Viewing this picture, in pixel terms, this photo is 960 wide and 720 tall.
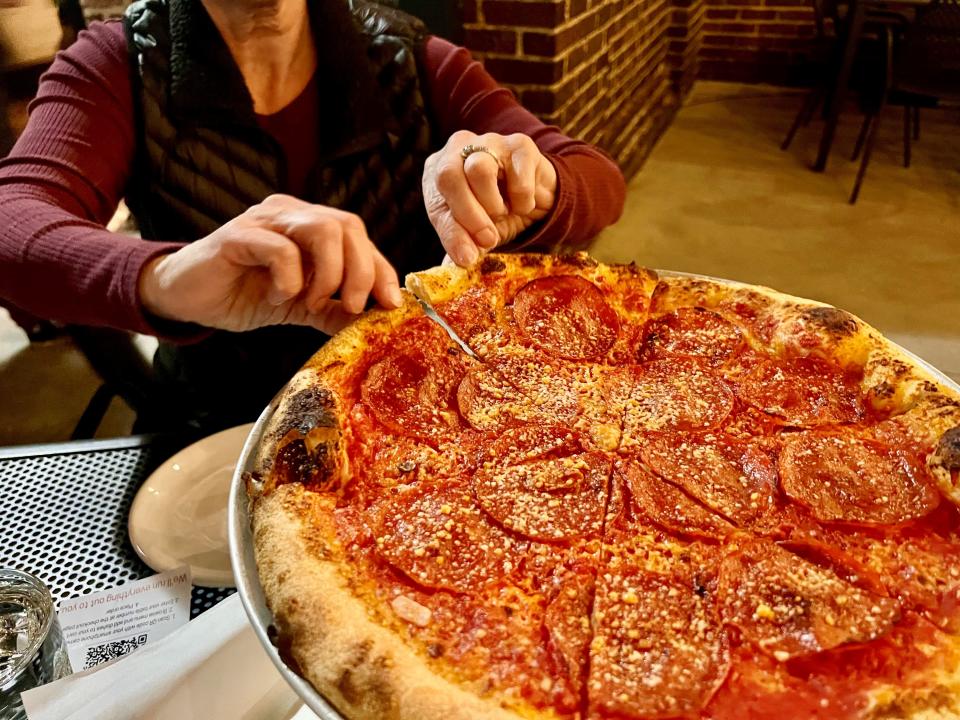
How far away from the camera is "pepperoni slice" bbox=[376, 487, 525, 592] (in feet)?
2.69

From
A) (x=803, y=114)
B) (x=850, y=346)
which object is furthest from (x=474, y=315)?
(x=803, y=114)

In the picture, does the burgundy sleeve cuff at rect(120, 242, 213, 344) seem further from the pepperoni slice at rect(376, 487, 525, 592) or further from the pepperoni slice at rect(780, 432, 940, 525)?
the pepperoni slice at rect(780, 432, 940, 525)

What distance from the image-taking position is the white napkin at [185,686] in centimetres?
75

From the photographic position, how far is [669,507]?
2.95ft

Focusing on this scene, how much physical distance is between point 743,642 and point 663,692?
0.38 feet

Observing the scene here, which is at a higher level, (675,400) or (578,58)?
(578,58)

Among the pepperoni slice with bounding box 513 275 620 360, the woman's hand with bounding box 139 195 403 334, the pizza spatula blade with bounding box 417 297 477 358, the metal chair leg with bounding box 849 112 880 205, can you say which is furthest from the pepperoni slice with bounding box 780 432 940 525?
the metal chair leg with bounding box 849 112 880 205

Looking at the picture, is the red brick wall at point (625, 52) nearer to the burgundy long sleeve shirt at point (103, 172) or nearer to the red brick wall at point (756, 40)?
the red brick wall at point (756, 40)

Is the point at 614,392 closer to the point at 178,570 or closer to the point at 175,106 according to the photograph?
A: the point at 178,570

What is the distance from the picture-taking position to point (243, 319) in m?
1.08

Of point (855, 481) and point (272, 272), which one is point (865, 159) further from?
point (272, 272)

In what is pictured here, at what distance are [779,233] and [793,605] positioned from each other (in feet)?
12.1

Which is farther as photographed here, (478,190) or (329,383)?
(478,190)

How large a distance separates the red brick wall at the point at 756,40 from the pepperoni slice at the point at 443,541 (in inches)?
247
